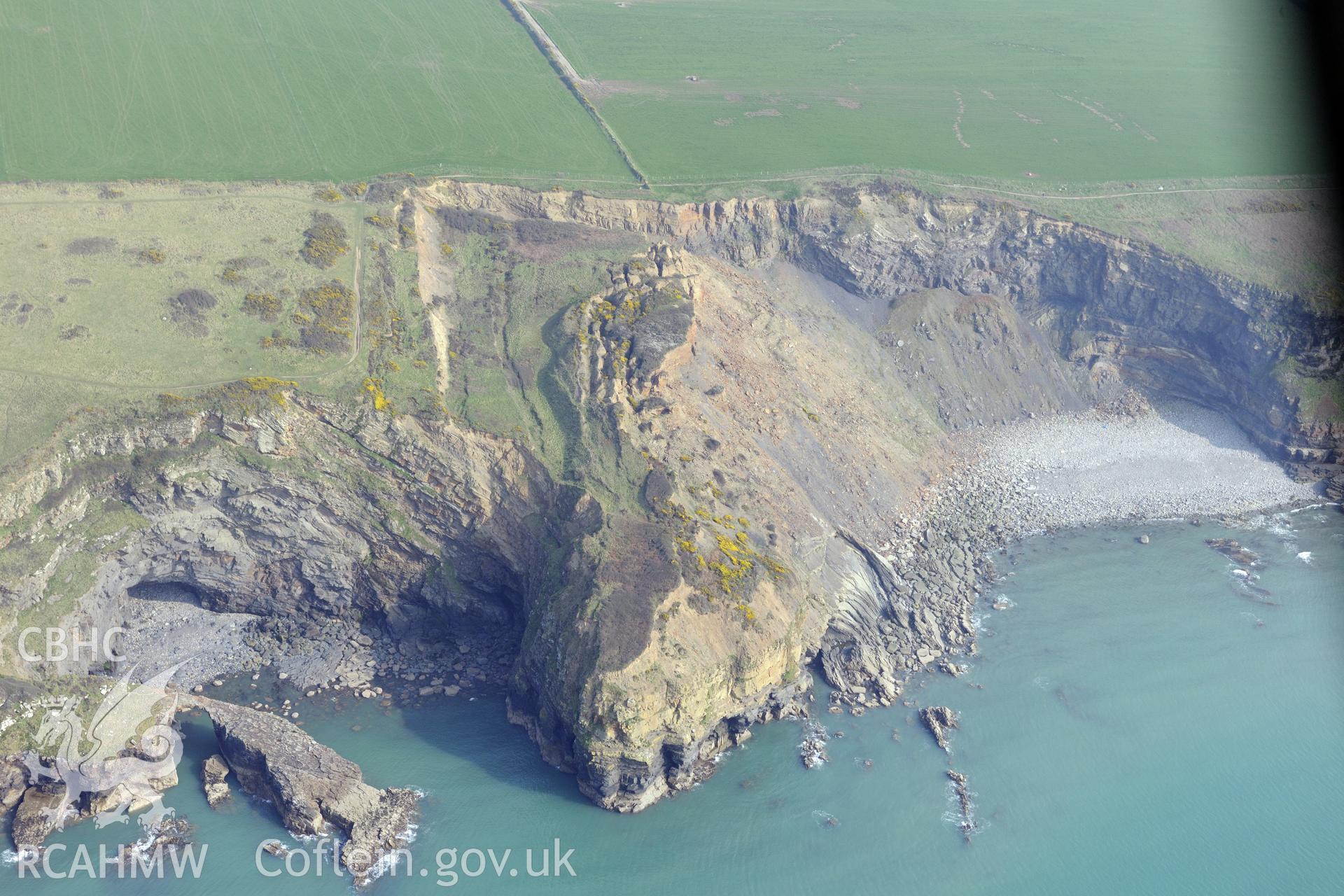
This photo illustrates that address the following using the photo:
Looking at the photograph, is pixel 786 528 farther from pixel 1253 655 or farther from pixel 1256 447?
pixel 1256 447

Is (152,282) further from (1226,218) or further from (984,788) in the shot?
(1226,218)

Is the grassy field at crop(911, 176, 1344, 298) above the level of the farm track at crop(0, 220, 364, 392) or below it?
above

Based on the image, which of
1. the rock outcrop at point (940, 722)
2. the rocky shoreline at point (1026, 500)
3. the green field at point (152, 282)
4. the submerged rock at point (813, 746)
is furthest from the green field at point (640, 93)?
the rock outcrop at point (940, 722)

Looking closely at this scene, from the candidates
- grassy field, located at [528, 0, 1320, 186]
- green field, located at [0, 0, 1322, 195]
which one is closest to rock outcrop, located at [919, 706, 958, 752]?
green field, located at [0, 0, 1322, 195]

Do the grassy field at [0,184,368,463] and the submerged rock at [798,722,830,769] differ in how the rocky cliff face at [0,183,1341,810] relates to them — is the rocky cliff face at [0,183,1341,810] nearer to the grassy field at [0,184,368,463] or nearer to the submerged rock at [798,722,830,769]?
the submerged rock at [798,722,830,769]

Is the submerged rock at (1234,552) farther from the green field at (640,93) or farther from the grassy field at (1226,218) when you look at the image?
the green field at (640,93)

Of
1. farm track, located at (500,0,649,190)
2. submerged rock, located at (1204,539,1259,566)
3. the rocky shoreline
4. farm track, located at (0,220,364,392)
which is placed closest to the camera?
farm track, located at (0,220,364,392)
